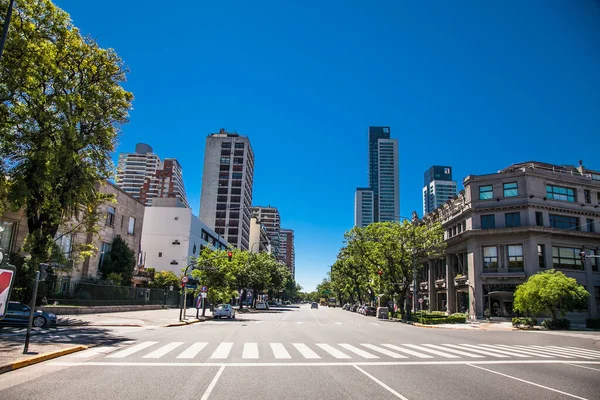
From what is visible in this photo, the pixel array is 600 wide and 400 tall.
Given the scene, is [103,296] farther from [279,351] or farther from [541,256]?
[541,256]

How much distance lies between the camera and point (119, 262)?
1726 inches

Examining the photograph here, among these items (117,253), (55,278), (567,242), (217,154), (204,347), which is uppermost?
(217,154)

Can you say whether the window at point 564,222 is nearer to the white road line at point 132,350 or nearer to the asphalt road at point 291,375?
the asphalt road at point 291,375

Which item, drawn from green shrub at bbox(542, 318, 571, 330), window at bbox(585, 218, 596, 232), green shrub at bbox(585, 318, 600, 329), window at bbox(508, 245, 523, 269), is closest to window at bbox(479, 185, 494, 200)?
window at bbox(508, 245, 523, 269)

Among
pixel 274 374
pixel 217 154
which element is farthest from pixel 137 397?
pixel 217 154

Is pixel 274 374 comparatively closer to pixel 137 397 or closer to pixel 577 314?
pixel 137 397

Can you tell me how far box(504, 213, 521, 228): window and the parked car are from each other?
152 ft

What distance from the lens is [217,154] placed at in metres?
126

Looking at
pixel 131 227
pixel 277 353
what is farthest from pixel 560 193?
pixel 131 227

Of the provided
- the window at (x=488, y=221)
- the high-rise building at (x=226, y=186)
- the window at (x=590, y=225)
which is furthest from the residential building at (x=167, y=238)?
the high-rise building at (x=226, y=186)

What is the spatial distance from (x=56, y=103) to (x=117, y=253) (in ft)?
78.2

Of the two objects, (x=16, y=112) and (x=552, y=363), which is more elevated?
(x=16, y=112)

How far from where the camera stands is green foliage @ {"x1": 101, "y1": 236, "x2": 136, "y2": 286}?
4297 cm

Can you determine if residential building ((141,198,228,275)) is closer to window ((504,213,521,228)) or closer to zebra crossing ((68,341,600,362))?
window ((504,213,521,228))
